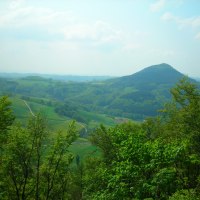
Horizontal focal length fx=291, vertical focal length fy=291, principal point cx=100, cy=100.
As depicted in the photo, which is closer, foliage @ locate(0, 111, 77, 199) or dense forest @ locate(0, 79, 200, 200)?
dense forest @ locate(0, 79, 200, 200)

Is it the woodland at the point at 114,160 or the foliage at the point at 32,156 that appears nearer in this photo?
the woodland at the point at 114,160

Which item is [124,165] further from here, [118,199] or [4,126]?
[4,126]

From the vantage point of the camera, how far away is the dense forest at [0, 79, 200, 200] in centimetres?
2373

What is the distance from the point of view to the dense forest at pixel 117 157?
23734 mm

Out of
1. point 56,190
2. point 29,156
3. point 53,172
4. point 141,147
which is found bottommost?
point 56,190

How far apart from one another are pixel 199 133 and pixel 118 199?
20.7 meters

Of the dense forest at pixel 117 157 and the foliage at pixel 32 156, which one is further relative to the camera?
the foliage at pixel 32 156

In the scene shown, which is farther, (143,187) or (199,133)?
(199,133)

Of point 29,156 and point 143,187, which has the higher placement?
point 143,187

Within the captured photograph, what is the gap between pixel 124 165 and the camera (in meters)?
24.4

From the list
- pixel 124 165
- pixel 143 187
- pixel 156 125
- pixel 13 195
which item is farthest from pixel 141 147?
pixel 156 125

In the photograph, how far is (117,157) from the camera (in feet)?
114

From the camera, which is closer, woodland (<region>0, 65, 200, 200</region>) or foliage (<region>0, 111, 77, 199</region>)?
woodland (<region>0, 65, 200, 200</region>)

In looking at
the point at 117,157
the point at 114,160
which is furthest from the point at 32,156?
the point at 117,157
